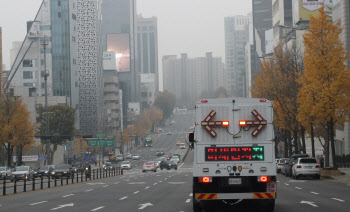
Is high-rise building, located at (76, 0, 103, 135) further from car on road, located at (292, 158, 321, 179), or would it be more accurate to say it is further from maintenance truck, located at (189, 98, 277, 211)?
maintenance truck, located at (189, 98, 277, 211)

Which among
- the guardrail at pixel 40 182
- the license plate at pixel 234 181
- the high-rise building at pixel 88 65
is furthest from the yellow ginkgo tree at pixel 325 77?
the high-rise building at pixel 88 65

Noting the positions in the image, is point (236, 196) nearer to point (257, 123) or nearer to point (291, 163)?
Answer: point (257, 123)

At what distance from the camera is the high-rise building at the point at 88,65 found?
140 metres

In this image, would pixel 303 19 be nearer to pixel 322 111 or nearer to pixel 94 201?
pixel 322 111

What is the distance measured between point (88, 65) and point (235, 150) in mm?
125922

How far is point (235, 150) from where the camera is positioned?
59.0ft

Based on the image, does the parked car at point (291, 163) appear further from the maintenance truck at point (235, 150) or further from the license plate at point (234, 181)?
the license plate at point (234, 181)

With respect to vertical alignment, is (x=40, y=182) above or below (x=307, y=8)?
below

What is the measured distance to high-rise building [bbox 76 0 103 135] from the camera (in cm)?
13962

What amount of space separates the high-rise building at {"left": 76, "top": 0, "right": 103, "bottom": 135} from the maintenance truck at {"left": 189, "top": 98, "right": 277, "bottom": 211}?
12130 cm

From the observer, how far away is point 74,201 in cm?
2492

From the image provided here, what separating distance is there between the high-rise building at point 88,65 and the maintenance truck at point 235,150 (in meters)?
121

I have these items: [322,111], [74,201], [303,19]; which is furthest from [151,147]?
[74,201]

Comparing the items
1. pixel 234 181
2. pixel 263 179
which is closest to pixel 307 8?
pixel 263 179
